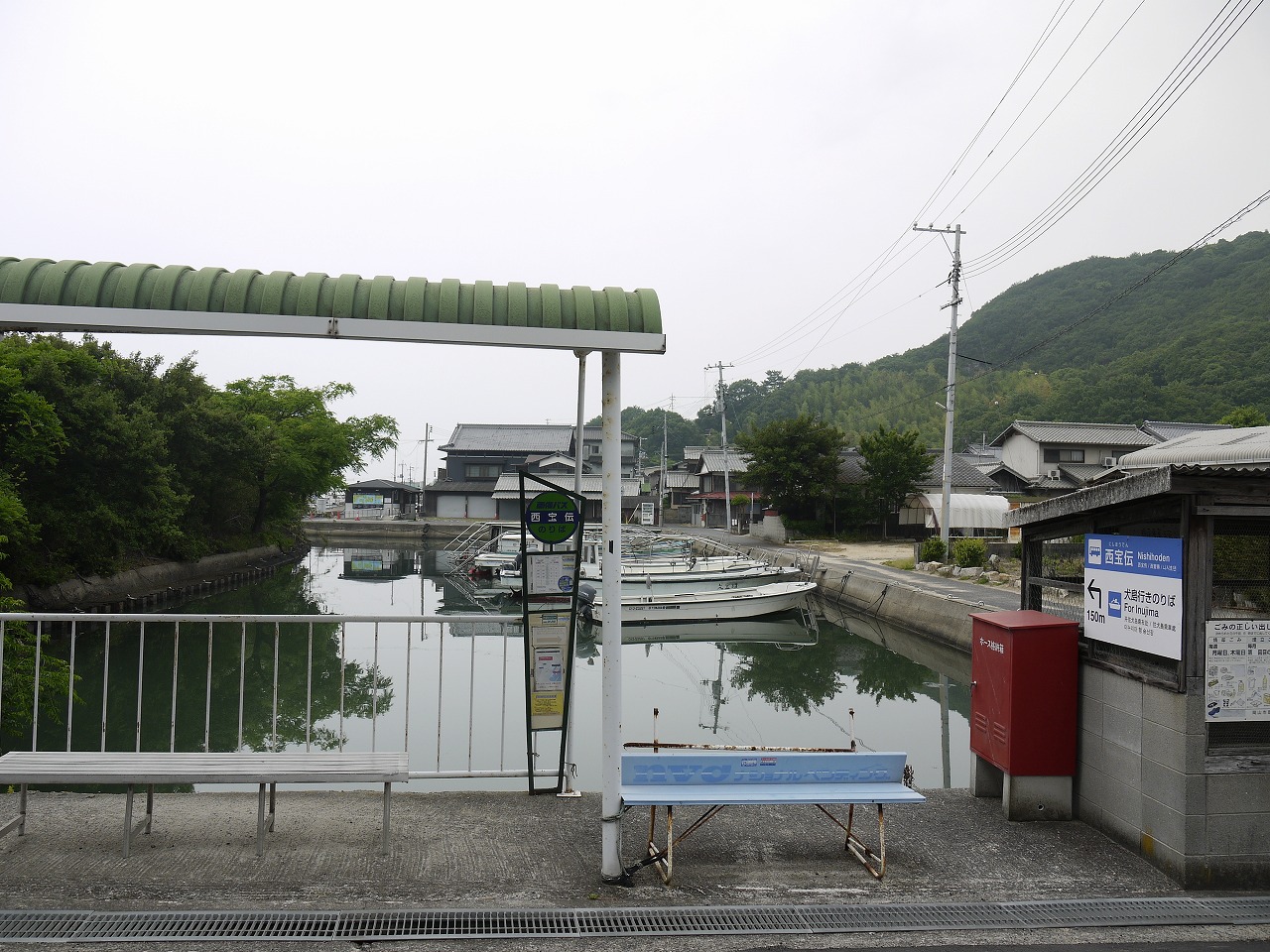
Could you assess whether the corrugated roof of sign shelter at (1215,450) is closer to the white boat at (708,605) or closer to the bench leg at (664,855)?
the bench leg at (664,855)

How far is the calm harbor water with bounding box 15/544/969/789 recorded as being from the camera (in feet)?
27.6

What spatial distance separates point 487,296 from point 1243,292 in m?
57.2

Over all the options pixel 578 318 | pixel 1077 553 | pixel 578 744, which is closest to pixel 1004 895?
pixel 1077 553

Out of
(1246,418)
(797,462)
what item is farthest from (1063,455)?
(797,462)

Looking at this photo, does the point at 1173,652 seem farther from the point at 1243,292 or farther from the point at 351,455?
the point at 1243,292

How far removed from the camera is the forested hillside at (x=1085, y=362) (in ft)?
134

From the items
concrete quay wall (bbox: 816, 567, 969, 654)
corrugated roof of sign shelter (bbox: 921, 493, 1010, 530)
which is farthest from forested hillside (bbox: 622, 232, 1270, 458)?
concrete quay wall (bbox: 816, 567, 969, 654)

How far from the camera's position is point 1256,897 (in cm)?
335

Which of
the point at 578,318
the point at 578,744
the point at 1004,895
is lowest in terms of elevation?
the point at 578,744

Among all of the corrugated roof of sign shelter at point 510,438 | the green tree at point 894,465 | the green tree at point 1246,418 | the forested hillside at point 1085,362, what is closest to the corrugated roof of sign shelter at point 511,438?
the corrugated roof of sign shelter at point 510,438

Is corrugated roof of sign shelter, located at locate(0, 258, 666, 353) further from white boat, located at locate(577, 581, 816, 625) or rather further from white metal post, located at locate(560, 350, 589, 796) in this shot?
white boat, located at locate(577, 581, 816, 625)

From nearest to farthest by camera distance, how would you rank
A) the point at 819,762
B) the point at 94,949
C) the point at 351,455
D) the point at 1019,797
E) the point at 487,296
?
the point at 94,949 < the point at 487,296 < the point at 819,762 < the point at 1019,797 < the point at 351,455

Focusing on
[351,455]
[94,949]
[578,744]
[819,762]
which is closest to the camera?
[94,949]

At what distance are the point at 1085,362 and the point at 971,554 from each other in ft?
126
